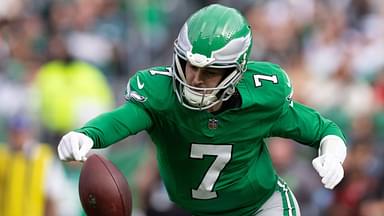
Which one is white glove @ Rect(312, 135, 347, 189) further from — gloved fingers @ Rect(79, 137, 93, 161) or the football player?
gloved fingers @ Rect(79, 137, 93, 161)

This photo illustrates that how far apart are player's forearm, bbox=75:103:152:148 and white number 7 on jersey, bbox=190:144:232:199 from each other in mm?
→ 276

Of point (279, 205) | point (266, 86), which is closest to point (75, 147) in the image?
point (266, 86)

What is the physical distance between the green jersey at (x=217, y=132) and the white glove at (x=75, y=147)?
16cm

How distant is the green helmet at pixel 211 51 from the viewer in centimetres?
550

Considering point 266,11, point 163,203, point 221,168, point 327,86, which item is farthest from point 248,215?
point 266,11

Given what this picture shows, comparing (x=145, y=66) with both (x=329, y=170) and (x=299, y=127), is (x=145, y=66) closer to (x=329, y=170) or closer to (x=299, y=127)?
(x=299, y=127)

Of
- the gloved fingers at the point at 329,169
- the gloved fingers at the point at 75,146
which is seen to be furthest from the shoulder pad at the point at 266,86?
the gloved fingers at the point at 75,146

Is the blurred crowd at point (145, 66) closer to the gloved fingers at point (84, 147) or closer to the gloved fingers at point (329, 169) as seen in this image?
the gloved fingers at point (329, 169)

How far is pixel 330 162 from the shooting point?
559cm

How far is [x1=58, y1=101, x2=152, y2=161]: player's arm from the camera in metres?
5.35

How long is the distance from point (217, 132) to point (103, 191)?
0.63 m

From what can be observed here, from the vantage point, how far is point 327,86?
35.0 feet

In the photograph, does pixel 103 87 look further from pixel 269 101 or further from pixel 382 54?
pixel 269 101

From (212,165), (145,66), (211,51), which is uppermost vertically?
(211,51)
